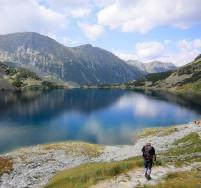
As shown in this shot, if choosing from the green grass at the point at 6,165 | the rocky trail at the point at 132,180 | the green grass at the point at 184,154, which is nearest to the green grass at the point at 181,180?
the rocky trail at the point at 132,180

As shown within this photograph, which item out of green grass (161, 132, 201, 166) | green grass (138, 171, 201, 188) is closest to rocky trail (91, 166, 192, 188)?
green grass (138, 171, 201, 188)

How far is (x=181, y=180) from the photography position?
2050 centimetres

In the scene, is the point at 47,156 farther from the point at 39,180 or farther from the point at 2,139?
the point at 2,139

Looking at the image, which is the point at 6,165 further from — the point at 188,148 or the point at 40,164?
the point at 188,148

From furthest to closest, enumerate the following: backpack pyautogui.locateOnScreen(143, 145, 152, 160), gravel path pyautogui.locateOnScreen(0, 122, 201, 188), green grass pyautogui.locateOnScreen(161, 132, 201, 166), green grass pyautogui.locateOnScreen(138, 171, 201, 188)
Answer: gravel path pyautogui.locateOnScreen(0, 122, 201, 188) → green grass pyautogui.locateOnScreen(161, 132, 201, 166) → backpack pyautogui.locateOnScreen(143, 145, 152, 160) → green grass pyautogui.locateOnScreen(138, 171, 201, 188)

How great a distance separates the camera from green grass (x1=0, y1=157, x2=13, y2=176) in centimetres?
4465

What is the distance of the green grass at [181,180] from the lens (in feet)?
60.7

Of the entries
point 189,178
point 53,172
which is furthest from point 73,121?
point 189,178

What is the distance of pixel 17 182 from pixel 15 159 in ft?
55.1

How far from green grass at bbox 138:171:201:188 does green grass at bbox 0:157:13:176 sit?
3497cm

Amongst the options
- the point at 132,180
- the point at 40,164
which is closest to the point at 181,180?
the point at 132,180

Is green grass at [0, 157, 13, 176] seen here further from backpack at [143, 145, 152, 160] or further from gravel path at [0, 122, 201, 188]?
backpack at [143, 145, 152, 160]

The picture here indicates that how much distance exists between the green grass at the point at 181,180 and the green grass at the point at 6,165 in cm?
3497

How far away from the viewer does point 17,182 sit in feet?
124
